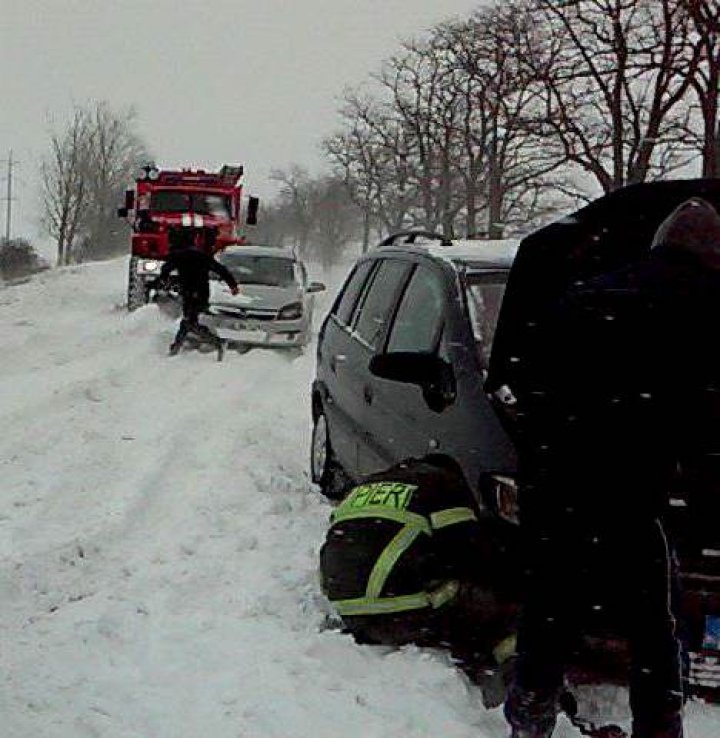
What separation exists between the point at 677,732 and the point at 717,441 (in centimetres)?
83

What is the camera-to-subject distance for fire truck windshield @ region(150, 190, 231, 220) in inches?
797

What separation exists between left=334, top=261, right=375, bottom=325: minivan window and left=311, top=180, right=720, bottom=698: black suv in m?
0.02

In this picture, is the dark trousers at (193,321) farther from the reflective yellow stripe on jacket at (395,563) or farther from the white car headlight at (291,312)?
the reflective yellow stripe on jacket at (395,563)

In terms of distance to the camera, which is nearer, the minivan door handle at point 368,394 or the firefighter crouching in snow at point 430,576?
the firefighter crouching in snow at point 430,576

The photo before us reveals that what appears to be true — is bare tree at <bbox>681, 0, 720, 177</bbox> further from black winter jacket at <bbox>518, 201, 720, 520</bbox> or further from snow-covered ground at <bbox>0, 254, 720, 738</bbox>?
black winter jacket at <bbox>518, 201, 720, 520</bbox>

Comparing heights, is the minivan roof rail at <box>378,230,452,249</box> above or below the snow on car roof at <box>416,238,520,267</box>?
above

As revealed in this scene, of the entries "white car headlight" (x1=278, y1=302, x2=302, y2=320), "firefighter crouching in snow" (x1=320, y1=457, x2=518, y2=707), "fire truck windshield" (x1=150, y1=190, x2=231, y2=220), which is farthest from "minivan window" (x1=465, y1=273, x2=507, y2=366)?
"fire truck windshield" (x1=150, y1=190, x2=231, y2=220)

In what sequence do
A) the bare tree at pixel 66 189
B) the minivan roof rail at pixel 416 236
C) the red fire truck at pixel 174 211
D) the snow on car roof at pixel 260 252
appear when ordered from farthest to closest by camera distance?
the bare tree at pixel 66 189
the red fire truck at pixel 174 211
the snow on car roof at pixel 260 252
the minivan roof rail at pixel 416 236

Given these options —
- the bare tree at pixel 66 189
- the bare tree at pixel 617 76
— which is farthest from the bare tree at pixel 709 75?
the bare tree at pixel 66 189

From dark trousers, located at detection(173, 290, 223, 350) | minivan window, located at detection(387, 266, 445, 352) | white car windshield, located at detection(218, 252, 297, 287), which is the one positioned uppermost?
white car windshield, located at detection(218, 252, 297, 287)

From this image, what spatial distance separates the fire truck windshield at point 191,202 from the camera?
20.2m

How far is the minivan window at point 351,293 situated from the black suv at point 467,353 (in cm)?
2

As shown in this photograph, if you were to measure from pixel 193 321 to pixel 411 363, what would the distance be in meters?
9.37

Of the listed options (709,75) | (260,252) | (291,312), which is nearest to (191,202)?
(260,252)
